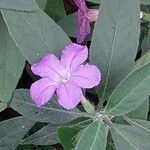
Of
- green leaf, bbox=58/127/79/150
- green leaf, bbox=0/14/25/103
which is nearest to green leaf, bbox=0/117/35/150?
green leaf, bbox=0/14/25/103

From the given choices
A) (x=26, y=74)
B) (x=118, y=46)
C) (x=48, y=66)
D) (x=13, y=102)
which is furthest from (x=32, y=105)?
(x=26, y=74)

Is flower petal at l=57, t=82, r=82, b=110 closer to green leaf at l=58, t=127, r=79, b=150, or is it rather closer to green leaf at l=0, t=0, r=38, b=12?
green leaf at l=58, t=127, r=79, b=150

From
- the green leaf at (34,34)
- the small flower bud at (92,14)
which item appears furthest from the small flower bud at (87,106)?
the small flower bud at (92,14)

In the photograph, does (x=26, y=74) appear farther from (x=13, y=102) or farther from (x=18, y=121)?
(x=13, y=102)

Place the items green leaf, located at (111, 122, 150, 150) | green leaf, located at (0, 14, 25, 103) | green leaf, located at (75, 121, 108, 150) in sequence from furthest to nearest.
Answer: green leaf, located at (0, 14, 25, 103), green leaf, located at (111, 122, 150, 150), green leaf, located at (75, 121, 108, 150)

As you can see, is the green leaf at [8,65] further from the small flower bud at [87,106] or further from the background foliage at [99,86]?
the small flower bud at [87,106]

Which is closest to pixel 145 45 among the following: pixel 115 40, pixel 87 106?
pixel 115 40

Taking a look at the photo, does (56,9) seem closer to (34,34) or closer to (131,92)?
(34,34)
